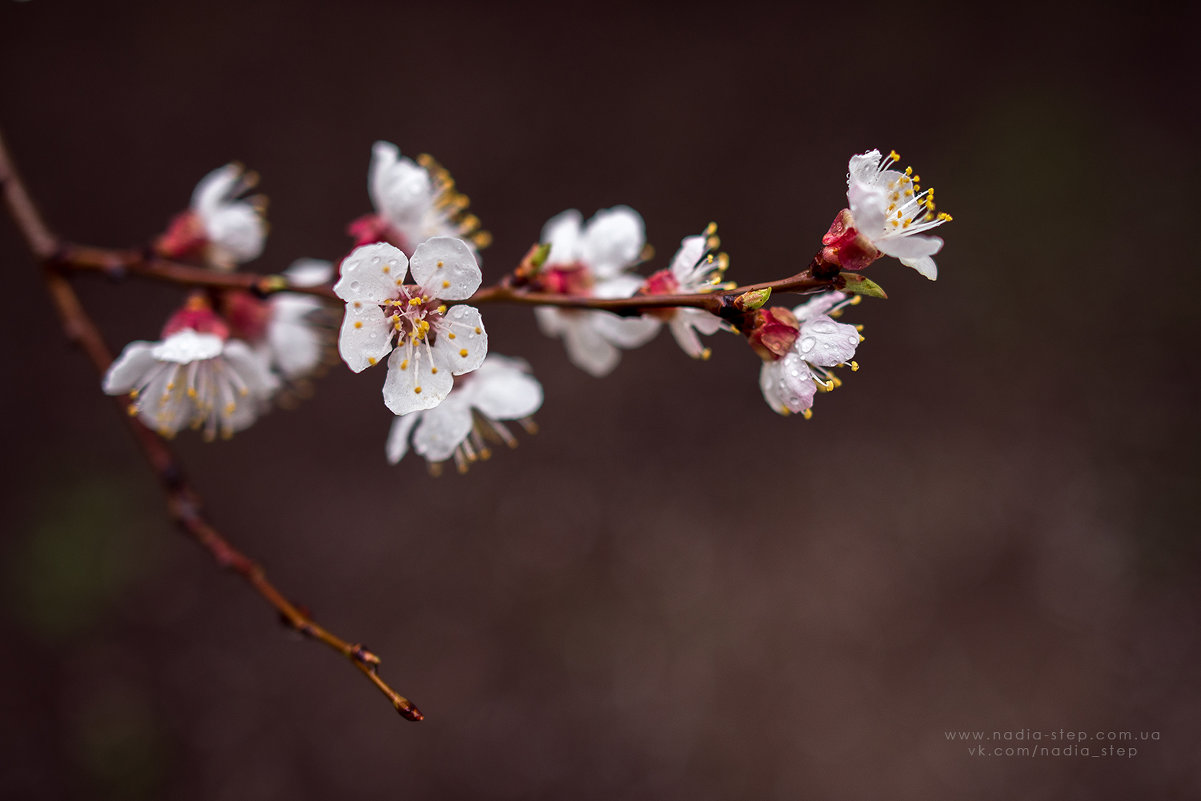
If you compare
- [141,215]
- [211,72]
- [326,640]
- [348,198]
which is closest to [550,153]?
[348,198]

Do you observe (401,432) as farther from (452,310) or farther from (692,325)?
(692,325)

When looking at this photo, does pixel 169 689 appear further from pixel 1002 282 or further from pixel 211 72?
pixel 1002 282

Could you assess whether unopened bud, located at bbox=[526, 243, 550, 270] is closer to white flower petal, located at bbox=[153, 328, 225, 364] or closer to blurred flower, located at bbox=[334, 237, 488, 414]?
blurred flower, located at bbox=[334, 237, 488, 414]

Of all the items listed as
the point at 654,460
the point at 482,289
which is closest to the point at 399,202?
the point at 482,289

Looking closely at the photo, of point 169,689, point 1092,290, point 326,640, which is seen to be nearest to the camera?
point 326,640

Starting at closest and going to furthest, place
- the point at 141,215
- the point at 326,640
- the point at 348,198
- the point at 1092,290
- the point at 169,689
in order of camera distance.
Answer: the point at 326,640, the point at 169,689, the point at 141,215, the point at 348,198, the point at 1092,290

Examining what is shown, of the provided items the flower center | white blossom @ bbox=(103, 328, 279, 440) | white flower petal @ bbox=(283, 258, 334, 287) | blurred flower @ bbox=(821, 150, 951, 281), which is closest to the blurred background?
white flower petal @ bbox=(283, 258, 334, 287)

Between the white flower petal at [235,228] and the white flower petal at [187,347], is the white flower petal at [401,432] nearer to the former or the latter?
the white flower petal at [187,347]
